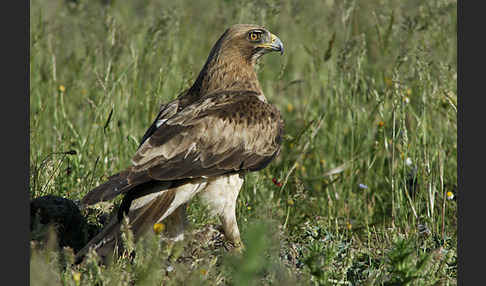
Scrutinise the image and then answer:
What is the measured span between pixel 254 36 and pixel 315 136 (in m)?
1.50

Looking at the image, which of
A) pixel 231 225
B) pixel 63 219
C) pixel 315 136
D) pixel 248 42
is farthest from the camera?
pixel 315 136

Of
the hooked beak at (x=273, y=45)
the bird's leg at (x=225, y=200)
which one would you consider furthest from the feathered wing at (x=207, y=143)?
the hooked beak at (x=273, y=45)

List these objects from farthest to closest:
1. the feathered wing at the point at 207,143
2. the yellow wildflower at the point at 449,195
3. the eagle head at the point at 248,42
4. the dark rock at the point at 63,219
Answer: the eagle head at the point at 248,42 → the yellow wildflower at the point at 449,195 → the dark rock at the point at 63,219 → the feathered wing at the point at 207,143

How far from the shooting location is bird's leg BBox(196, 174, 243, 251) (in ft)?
14.4

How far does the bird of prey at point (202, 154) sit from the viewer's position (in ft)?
13.0

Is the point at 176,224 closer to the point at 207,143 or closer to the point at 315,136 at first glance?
the point at 207,143

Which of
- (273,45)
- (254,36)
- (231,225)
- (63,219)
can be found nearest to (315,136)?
(273,45)

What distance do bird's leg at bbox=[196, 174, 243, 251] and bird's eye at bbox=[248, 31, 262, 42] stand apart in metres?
1.32

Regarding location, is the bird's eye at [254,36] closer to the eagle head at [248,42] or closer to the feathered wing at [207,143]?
the eagle head at [248,42]

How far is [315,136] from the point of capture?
637 cm

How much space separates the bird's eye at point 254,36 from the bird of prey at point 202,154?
0.14 metres

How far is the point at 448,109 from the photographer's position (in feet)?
19.2

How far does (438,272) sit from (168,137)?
1882 mm

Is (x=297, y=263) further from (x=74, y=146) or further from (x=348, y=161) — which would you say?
(x=74, y=146)
